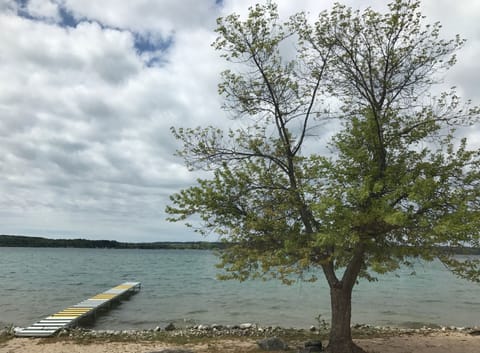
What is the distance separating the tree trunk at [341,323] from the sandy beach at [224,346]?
1.66 meters

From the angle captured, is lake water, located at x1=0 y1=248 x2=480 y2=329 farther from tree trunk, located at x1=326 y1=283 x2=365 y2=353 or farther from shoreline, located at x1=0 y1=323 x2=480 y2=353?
tree trunk, located at x1=326 y1=283 x2=365 y2=353

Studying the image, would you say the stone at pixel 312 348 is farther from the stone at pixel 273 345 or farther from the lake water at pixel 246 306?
the lake water at pixel 246 306

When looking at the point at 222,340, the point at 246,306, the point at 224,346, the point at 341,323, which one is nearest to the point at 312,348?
the point at 341,323

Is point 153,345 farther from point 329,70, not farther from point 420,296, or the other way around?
point 420,296

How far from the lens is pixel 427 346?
14.6 meters

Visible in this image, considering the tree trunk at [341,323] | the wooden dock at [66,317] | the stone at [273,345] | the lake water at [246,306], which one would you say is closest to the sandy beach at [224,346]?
the stone at [273,345]

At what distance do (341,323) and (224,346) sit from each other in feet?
14.5

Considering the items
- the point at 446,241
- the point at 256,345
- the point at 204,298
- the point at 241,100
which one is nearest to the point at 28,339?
the point at 256,345

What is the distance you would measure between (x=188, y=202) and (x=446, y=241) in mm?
6613

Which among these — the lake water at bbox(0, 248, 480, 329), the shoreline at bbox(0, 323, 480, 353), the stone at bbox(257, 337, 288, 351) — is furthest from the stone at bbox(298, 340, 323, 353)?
the lake water at bbox(0, 248, 480, 329)

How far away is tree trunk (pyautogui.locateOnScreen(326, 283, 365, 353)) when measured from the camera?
38.7 ft

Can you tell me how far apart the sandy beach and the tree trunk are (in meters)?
1.66

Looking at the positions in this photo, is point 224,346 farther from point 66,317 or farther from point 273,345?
point 66,317

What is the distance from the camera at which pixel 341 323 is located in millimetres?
11875
